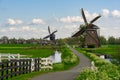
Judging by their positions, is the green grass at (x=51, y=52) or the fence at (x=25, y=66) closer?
the fence at (x=25, y=66)

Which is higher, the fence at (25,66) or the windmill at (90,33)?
the windmill at (90,33)

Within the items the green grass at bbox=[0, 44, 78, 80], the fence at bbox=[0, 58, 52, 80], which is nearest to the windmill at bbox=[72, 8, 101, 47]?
the green grass at bbox=[0, 44, 78, 80]

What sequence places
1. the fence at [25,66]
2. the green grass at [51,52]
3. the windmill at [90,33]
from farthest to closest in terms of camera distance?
the windmill at [90,33] < the green grass at [51,52] < the fence at [25,66]

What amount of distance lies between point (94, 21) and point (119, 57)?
70.6 metres

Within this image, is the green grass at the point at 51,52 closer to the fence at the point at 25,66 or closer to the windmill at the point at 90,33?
the fence at the point at 25,66

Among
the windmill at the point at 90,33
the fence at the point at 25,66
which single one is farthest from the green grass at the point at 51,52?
the windmill at the point at 90,33

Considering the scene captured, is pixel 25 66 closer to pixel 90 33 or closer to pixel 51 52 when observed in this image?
pixel 51 52

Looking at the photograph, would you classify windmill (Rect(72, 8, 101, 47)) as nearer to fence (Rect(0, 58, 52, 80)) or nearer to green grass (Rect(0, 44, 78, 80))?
green grass (Rect(0, 44, 78, 80))

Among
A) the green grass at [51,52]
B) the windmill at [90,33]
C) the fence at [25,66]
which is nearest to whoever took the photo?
the fence at [25,66]

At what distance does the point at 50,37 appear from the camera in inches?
6575

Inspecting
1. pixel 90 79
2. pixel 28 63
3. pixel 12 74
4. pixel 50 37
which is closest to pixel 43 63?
pixel 28 63

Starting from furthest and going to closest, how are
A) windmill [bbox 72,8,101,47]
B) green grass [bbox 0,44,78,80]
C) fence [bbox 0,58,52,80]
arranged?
windmill [bbox 72,8,101,47] < green grass [bbox 0,44,78,80] < fence [bbox 0,58,52,80]

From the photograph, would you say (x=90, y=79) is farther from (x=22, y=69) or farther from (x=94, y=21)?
(x=94, y=21)

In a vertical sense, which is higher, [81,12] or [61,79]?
[81,12]
